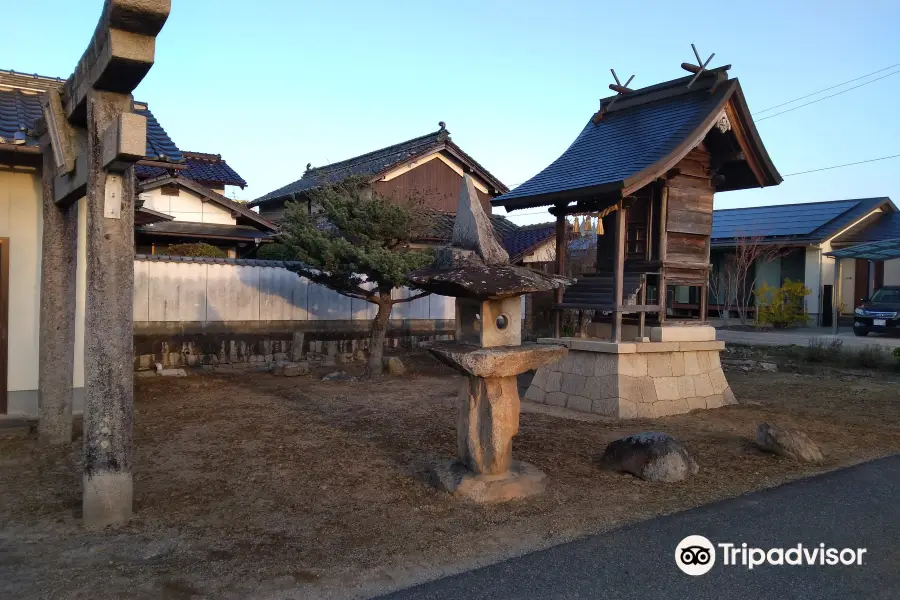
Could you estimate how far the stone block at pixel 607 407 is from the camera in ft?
30.8

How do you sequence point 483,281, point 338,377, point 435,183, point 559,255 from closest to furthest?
point 483,281
point 559,255
point 338,377
point 435,183

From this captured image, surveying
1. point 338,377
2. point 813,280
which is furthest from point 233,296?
point 813,280

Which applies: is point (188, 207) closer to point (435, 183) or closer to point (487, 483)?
point (435, 183)

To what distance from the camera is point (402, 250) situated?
39.9ft

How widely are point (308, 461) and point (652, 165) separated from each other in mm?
6238

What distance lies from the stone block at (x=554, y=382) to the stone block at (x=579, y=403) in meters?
0.33

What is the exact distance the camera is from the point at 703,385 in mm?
10297

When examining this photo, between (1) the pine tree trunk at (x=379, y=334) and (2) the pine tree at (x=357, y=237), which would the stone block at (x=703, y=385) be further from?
(1) the pine tree trunk at (x=379, y=334)

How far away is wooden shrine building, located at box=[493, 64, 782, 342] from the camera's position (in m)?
9.60

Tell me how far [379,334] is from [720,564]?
29.3 feet

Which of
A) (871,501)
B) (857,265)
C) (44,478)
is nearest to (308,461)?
(44,478)

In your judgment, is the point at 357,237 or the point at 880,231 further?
the point at 880,231

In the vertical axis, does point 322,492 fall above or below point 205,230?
below

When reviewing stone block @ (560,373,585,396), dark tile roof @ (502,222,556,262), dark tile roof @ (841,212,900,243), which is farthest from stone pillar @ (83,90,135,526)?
dark tile roof @ (841,212,900,243)
